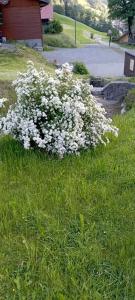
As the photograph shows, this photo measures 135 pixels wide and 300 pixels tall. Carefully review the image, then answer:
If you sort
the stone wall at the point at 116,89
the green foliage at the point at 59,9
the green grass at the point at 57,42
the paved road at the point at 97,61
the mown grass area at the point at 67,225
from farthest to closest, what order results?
the green foliage at the point at 59,9 < the green grass at the point at 57,42 < the paved road at the point at 97,61 < the stone wall at the point at 116,89 < the mown grass area at the point at 67,225

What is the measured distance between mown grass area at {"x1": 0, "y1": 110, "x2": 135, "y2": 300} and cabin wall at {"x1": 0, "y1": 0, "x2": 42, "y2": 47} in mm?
25640

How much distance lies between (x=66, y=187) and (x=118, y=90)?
9.69 meters

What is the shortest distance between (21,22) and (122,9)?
22285 millimetres

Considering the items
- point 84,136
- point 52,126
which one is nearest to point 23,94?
point 52,126

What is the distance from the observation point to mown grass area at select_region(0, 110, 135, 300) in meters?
2.95

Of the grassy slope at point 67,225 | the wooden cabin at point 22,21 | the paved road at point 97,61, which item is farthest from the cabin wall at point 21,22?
the grassy slope at point 67,225

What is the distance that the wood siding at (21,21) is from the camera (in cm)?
2912

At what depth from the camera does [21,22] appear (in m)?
29.4

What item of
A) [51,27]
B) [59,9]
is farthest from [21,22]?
[59,9]

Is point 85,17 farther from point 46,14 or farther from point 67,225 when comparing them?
point 67,225

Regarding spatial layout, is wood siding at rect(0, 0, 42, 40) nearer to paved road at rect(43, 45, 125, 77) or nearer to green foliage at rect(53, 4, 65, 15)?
paved road at rect(43, 45, 125, 77)

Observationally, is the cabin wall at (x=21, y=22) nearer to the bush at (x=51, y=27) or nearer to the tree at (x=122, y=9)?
the bush at (x=51, y=27)

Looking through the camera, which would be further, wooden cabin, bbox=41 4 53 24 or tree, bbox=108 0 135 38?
tree, bbox=108 0 135 38

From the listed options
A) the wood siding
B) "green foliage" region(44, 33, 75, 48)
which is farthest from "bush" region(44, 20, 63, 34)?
the wood siding
